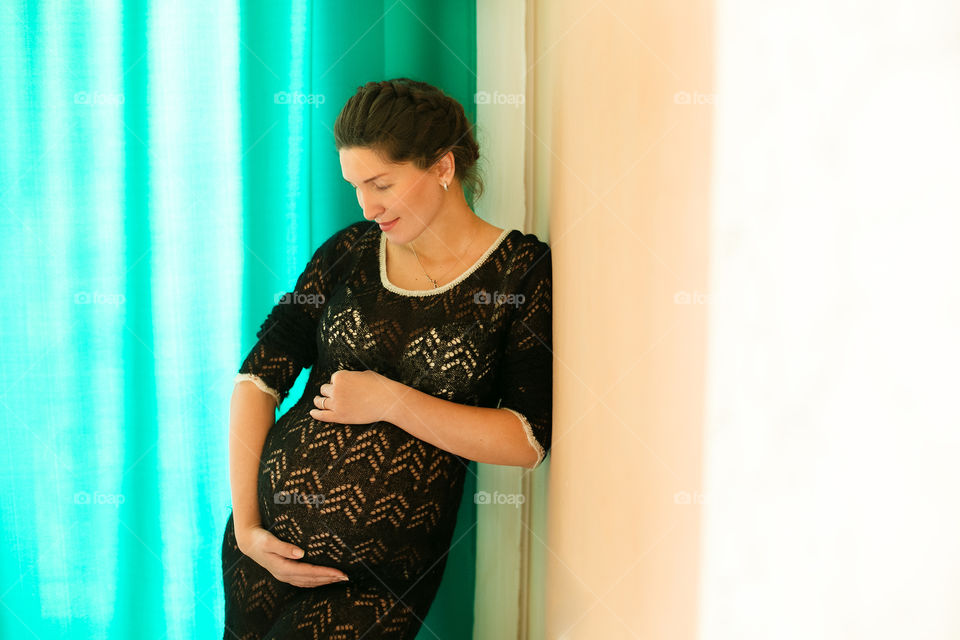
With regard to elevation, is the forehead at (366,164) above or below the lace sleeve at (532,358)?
above

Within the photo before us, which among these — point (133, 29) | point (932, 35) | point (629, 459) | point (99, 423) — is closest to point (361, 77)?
point (133, 29)

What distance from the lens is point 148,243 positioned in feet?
4.82

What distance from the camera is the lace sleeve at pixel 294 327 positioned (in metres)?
1.26

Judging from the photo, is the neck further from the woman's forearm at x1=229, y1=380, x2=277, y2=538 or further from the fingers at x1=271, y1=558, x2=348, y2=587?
the fingers at x1=271, y1=558, x2=348, y2=587

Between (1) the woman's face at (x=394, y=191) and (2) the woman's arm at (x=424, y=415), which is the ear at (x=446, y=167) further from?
(2) the woman's arm at (x=424, y=415)

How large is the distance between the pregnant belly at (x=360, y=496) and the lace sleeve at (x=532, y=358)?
0.46 ft

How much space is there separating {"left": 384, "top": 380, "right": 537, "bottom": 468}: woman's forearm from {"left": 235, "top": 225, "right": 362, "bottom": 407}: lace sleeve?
0.26 metres

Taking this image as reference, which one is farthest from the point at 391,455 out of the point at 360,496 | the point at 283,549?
the point at 283,549

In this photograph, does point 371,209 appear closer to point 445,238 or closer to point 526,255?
point 445,238

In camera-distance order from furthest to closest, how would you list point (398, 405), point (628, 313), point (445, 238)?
1. point (445, 238)
2. point (398, 405)
3. point (628, 313)

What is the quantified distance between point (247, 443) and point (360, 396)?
279 mm

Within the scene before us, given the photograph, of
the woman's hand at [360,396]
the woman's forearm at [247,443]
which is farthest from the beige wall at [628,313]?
the woman's forearm at [247,443]

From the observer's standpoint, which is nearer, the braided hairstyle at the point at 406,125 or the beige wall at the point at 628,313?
the beige wall at the point at 628,313

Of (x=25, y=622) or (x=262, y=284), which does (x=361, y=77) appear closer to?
(x=262, y=284)
